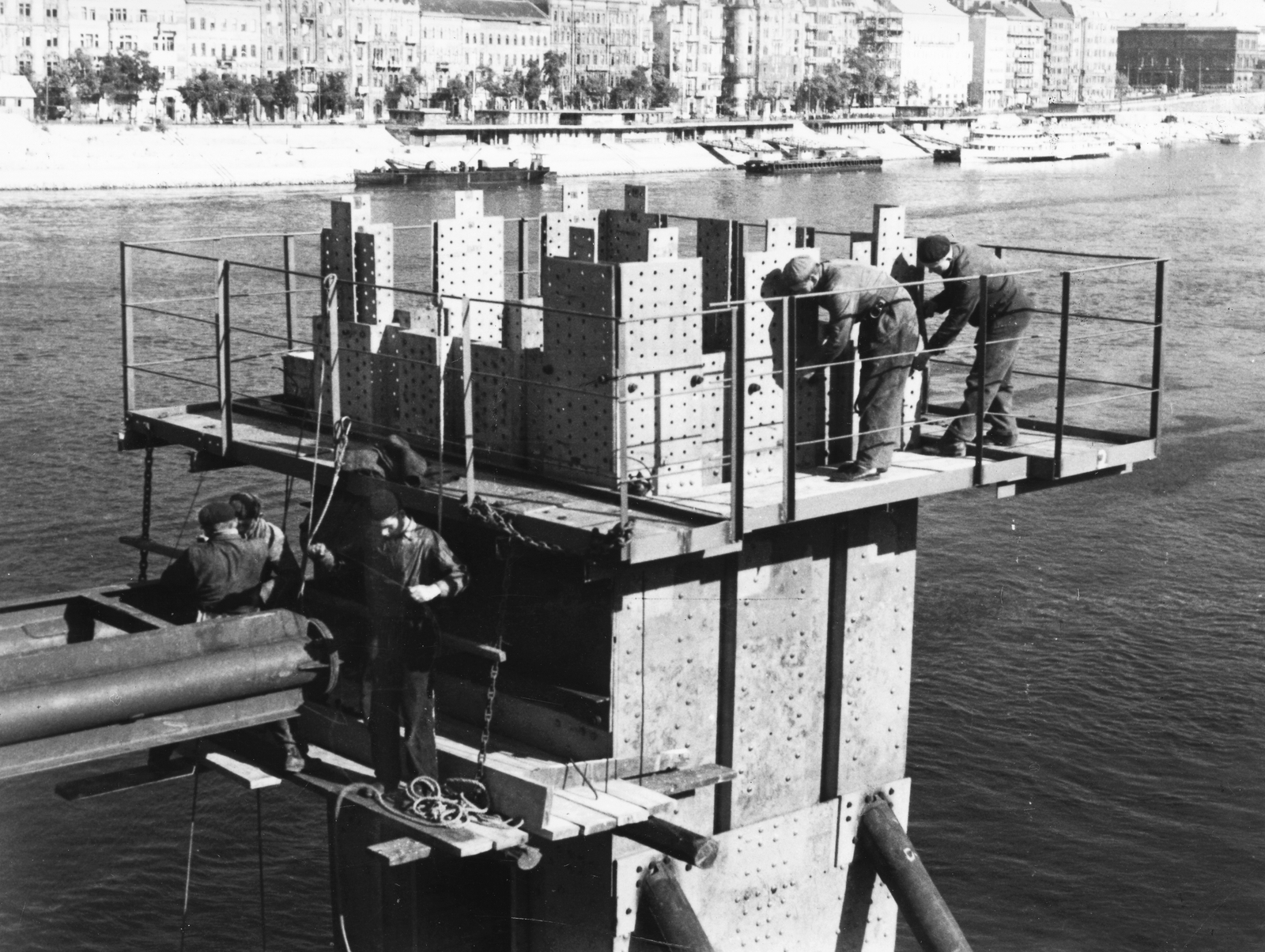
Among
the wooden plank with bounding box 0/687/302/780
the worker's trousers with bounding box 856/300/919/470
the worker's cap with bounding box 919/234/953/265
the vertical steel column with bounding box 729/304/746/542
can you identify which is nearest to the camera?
the wooden plank with bounding box 0/687/302/780

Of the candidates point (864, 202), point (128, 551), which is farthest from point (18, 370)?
point (864, 202)

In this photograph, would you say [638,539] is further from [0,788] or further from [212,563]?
[0,788]

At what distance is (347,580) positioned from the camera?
375 inches

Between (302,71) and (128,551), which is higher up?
(302,71)

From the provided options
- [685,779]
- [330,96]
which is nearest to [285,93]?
[330,96]

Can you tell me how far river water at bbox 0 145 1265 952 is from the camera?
50.3 ft

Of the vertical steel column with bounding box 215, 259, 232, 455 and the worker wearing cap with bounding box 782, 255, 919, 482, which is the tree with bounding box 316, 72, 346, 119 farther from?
the worker wearing cap with bounding box 782, 255, 919, 482

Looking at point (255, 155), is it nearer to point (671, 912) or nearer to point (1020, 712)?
point (1020, 712)

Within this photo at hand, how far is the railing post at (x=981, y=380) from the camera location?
9998 millimetres

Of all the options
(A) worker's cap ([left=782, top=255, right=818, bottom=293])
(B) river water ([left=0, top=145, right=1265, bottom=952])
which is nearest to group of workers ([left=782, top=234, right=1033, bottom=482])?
(A) worker's cap ([left=782, top=255, right=818, bottom=293])

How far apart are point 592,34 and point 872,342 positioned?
192 metres

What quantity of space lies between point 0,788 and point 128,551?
17.7 ft

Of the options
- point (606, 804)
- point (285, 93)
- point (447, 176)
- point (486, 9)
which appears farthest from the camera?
point (486, 9)

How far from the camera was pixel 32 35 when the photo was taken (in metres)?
147
